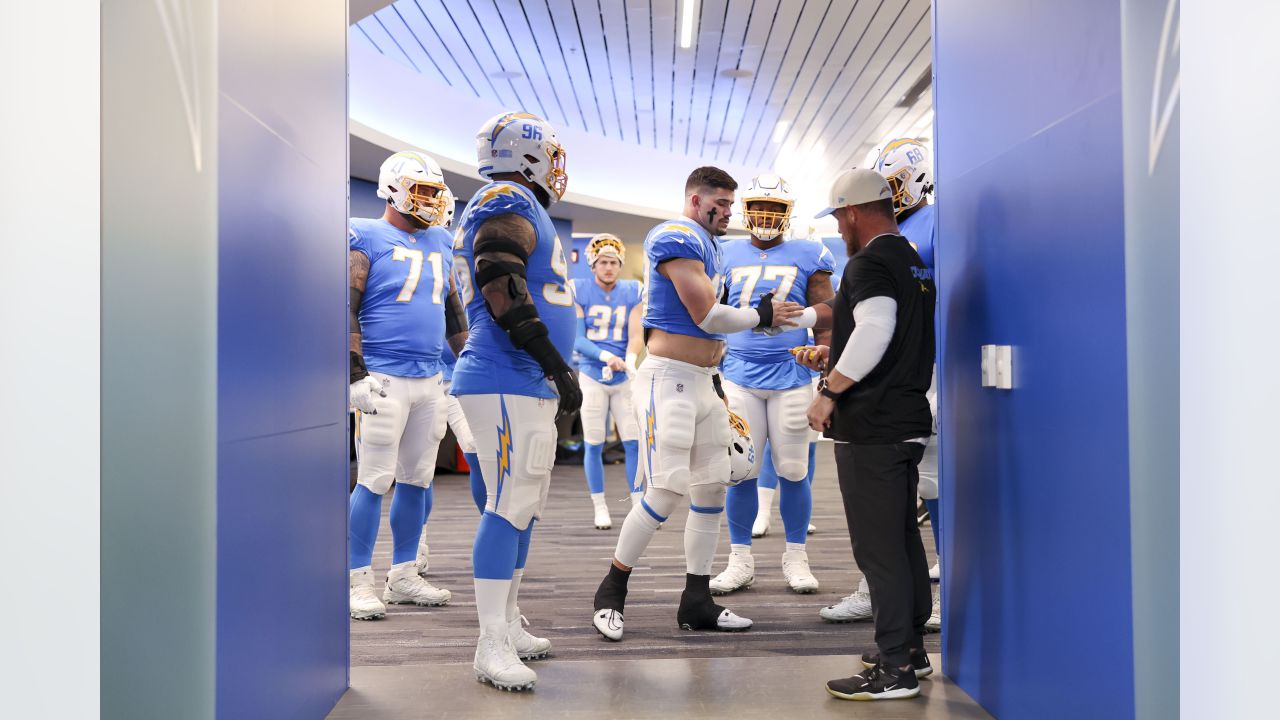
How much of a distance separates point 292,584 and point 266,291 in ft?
2.71

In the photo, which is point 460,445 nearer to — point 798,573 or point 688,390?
point 688,390

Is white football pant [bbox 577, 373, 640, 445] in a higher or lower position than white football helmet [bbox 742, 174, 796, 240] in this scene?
lower

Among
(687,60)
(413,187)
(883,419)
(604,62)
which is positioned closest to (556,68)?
(604,62)

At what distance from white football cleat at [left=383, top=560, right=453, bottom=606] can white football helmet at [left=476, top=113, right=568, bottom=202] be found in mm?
2130

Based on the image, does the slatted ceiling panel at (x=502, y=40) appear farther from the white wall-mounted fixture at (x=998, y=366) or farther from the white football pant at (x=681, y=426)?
the white wall-mounted fixture at (x=998, y=366)

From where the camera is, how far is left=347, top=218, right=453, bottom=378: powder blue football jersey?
432 centimetres

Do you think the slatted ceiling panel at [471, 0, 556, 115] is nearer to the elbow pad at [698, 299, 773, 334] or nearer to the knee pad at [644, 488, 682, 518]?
the elbow pad at [698, 299, 773, 334]

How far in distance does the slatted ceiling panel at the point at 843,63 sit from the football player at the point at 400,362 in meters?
4.50

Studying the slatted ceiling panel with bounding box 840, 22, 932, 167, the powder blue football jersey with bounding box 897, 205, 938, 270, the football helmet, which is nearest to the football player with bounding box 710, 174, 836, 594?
the powder blue football jersey with bounding box 897, 205, 938, 270

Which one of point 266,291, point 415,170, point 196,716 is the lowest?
point 196,716

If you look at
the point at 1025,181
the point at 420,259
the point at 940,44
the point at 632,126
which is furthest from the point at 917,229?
the point at 632,126

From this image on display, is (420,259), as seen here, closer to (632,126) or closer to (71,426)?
(71,426)

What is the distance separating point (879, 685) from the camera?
2998 mm

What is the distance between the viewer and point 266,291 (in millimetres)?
2273
